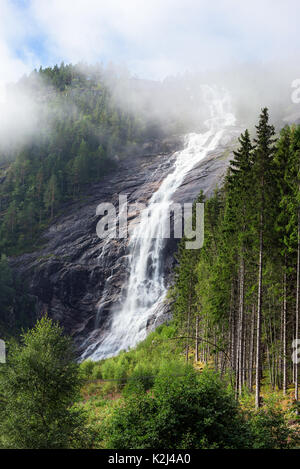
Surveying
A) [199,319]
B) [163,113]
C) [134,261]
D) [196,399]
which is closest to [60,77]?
[163,113]

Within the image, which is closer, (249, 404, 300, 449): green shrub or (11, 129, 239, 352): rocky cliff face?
(249, 404, 300, 449): green shrub

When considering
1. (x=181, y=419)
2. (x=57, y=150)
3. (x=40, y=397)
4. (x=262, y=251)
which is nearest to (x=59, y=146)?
(x=57, y=150)

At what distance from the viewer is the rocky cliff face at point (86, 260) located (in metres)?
60.6

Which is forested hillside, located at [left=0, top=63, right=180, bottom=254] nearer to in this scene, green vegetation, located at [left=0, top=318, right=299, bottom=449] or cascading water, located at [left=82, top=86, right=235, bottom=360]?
cascading water, located at [left=82, top=86, right=235, bottom=360]

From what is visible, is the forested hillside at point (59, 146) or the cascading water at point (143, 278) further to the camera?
the forested hillside at point (59, 146)

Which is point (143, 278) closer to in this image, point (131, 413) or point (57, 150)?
point (131, 413)

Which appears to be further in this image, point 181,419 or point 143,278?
point 143,278

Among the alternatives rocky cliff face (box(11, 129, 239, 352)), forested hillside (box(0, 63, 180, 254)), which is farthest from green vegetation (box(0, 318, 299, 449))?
forested hillside (box(0, 63, 180, 254))

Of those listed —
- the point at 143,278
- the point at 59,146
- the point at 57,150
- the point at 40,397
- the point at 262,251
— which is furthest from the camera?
the point at 59,146

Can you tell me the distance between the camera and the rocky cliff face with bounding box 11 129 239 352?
60594 mm

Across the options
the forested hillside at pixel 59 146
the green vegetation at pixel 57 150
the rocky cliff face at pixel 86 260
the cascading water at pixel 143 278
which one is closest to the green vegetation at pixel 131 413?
the cascading water at pixel 143 278

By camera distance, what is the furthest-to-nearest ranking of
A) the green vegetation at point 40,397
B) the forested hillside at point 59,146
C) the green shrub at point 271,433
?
the forested hillside at point 59,146
the green vegetation at point 40,397
the green shrub at point 271,433

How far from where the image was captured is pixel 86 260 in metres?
66.1

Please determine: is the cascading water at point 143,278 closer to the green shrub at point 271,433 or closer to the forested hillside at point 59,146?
the forested hillside at point 59,146
